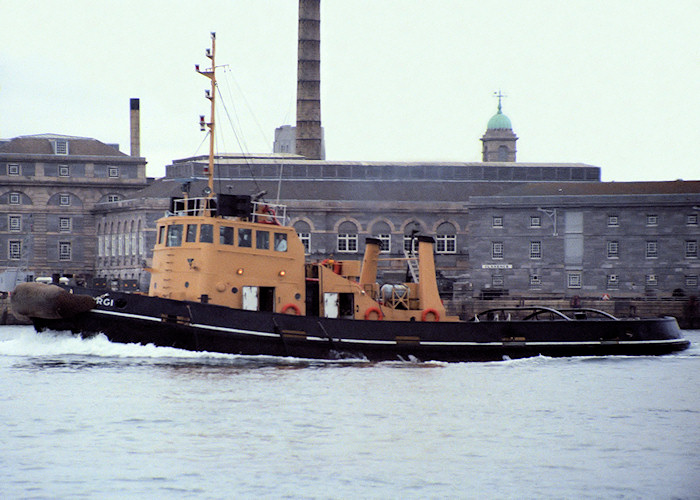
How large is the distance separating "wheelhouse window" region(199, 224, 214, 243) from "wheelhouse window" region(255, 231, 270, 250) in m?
1.46

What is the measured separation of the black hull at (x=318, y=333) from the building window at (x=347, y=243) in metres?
61.2

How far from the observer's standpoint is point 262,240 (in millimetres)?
36000

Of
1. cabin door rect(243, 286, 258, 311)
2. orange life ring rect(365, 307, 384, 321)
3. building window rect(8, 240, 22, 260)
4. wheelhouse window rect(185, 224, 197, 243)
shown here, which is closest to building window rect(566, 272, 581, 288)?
building window rect(8, 240, 22, 260)

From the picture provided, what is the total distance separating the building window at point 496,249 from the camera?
87.7m

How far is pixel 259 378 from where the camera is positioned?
30984mm

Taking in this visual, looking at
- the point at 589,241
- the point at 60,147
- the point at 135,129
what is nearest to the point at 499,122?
the point at 135,129

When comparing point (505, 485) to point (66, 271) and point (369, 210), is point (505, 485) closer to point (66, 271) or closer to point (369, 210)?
point (369, 210)

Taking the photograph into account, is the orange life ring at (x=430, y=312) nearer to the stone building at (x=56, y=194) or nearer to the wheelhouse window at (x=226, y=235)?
the wheelhouse window at (x=226, y=235)

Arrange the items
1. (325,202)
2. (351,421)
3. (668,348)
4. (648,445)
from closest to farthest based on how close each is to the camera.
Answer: (648,445) < (351,421) < (668,348) < (325,202)

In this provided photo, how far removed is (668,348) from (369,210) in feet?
198

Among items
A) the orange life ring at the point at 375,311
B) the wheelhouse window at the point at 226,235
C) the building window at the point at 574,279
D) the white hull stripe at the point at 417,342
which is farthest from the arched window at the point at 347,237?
the wheelhouse window at the point at 226,235

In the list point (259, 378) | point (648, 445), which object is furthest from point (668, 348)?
point (648, 445)

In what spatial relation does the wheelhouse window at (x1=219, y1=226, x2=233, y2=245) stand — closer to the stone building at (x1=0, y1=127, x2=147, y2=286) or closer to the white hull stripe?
the white hull stripe

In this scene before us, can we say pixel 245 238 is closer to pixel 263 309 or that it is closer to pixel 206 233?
pixel 206 233
